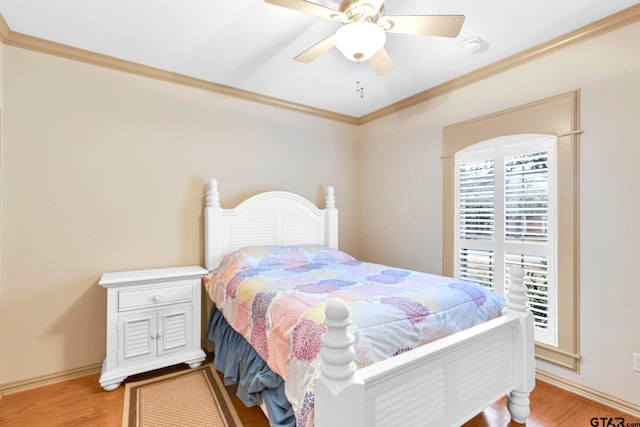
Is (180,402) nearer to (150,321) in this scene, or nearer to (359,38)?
(150,321)

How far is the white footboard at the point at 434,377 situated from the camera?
3.42ft

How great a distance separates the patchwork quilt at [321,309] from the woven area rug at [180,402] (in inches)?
19.4

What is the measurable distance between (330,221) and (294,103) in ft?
4.35

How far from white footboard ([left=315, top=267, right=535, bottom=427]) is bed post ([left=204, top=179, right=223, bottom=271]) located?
6.34 ft

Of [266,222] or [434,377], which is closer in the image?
[434,377]

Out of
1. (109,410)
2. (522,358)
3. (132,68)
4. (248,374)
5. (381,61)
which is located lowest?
(109,410)

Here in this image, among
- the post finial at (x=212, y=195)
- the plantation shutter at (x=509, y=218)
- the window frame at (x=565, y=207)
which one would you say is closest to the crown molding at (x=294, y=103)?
the window frame at (x=565, y=207)

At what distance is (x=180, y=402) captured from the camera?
1.98 metres

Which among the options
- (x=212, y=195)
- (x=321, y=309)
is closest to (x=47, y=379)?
(x=212, y=195)

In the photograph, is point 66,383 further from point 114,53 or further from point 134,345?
point 114,53

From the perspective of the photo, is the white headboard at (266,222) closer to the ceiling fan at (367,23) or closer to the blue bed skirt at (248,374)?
the blue bed skirt at (248,374)

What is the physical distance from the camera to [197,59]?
2.47 metres

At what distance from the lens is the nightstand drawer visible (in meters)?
2.18

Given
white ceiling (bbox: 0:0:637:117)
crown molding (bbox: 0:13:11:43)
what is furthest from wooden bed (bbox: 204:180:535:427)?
crown molding (bbox: 0:13:11:43)
